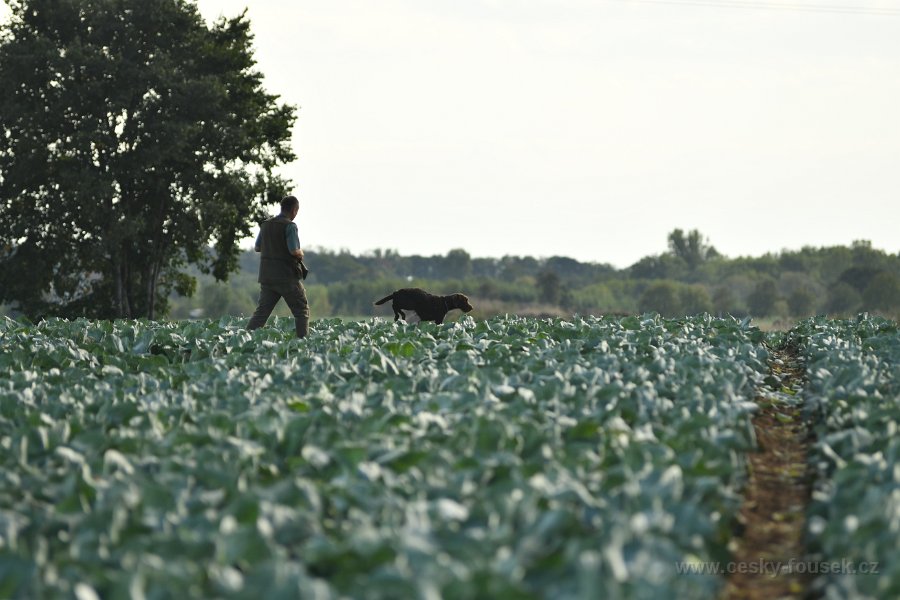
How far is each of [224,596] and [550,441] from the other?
2647 millimetres

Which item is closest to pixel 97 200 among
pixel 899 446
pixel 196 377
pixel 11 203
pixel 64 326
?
pixel 11 203

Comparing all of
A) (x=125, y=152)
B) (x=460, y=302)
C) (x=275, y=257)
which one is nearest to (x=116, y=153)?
(x=125, y=152)

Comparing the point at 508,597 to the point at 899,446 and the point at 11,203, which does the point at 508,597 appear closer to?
the point at 899,446

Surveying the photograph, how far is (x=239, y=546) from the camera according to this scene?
4445mm

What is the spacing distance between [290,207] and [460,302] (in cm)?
616

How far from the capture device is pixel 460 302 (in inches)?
822

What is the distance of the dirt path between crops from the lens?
6062 mm

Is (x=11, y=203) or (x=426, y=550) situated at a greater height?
(x=11, y=203)

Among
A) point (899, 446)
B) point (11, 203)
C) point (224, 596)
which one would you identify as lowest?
point (224, 596)

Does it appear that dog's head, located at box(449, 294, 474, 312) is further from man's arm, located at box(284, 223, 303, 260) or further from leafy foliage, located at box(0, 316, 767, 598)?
leafy foliage, located at box(0, 316, 767, 598)

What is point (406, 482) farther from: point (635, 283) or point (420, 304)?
point (635, 283)

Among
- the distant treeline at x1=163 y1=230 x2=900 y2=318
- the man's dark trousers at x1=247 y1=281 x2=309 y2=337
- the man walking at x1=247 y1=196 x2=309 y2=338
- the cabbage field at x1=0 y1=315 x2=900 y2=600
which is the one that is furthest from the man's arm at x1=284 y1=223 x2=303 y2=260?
the distant treeline at x1=163 y1=230 x2=900 y2=318

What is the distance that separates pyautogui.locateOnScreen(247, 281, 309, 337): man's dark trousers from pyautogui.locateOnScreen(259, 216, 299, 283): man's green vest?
0.11 meters

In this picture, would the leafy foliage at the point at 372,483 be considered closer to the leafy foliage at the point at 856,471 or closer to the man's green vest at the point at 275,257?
the leafy foliage at the point at 856,471
